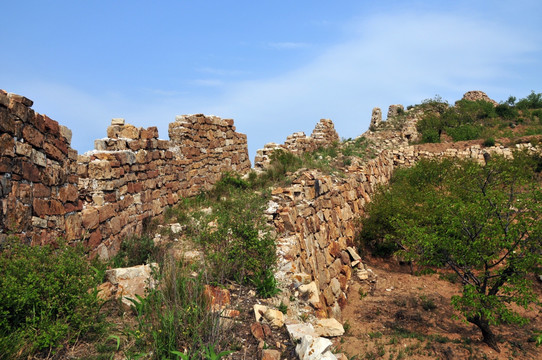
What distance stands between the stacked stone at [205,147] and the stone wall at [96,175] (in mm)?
29

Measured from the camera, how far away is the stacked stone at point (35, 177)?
479 cm

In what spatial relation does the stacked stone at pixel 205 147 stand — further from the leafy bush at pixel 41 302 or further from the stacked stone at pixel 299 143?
the leafy bush at pixel 41 302

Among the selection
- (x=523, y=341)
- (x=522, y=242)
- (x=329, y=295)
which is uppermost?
(x=522, y=242)

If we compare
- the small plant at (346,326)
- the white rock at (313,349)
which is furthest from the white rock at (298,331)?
the small plant at (346,326)

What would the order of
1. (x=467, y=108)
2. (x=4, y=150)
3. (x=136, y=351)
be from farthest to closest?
(x=467, y=108) → (x=4, y=150) → (x=136, y=351)

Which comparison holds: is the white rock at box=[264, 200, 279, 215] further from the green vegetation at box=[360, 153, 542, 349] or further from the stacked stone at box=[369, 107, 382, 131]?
the stacked stone at box=[369, 107, 382, 131]

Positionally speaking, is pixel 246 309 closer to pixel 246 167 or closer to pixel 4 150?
pixel 4 150

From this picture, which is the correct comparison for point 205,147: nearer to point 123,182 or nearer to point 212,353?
point 123,182

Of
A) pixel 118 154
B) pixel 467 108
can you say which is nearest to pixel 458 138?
pixel 467 108

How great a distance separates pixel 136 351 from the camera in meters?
4.03

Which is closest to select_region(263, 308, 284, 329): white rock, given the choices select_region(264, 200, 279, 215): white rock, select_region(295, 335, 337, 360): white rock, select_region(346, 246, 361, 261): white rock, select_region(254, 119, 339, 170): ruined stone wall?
select_region(295, 335, 337, 360): white rock

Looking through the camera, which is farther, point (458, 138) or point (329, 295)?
point (458, 138)

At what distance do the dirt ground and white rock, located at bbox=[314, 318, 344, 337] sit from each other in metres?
1.75

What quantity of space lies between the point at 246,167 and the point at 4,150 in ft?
35.1
